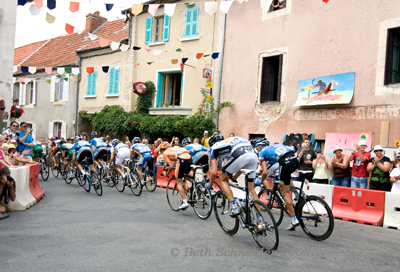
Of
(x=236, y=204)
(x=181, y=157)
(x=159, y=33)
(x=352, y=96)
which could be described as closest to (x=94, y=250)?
(x=236, y=204)

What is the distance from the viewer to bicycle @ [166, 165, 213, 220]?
817 cm

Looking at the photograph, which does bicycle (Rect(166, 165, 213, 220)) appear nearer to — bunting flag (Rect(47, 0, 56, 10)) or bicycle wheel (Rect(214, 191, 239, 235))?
bicycle wheel (Rect(214, 191, 239, 235))

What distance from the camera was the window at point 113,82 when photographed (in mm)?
23641

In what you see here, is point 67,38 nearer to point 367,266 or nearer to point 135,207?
point 135,207

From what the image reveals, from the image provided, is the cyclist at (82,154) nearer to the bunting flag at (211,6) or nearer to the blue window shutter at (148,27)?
the bunting flag at (211,6)

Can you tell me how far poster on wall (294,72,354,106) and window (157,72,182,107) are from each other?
8.11m

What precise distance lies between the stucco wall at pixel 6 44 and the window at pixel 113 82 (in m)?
10.3

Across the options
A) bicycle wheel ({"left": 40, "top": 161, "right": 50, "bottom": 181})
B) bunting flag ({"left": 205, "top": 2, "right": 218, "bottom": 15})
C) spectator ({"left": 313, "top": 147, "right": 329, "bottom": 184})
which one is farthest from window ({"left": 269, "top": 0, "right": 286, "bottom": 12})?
bicycle wheel ({"left": 40, "top": 161, "right": 50, "bottom": 181})

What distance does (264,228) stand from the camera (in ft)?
18.9

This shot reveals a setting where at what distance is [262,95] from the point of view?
1702cm

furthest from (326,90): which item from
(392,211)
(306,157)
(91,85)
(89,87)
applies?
(89,87)

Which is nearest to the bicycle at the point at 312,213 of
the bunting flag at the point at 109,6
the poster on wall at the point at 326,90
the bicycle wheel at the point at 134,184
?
the bicycle wheel at the point at 134,184

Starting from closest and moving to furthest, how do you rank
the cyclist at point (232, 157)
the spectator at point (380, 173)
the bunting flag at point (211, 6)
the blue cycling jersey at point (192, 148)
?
1. the cyclist at point (232, 157)
2. the spectator at point (380, 173)
3. the blue cycling jersey at point (192, 148)
4. the bunting flag at point (211, 6)

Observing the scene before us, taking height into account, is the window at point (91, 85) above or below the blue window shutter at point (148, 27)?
below
